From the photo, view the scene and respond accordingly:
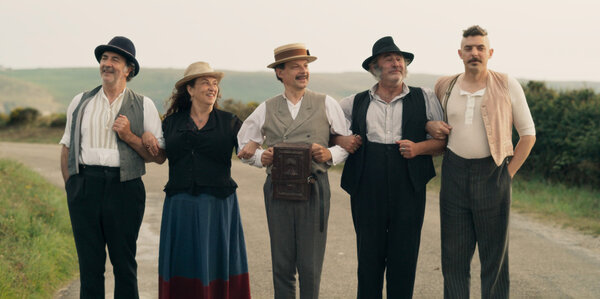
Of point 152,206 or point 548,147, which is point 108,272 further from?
point 548,147

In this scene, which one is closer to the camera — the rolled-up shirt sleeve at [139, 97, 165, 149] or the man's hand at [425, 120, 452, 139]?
the man's hand at [425, 120, 452, 139]

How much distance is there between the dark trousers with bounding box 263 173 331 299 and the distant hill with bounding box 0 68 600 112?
84954 mm

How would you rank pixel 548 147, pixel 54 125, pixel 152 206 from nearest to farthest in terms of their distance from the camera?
pixel 152 206 → pixel 548 147 → pixel 54 125

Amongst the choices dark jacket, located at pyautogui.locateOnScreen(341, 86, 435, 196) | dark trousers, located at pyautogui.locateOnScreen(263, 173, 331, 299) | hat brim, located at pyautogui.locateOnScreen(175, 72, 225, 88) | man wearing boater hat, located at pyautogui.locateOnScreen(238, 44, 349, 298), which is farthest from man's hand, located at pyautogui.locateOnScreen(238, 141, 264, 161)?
dark jacket, located at pyautogui.locateOnScreen(341, 86, 435, 196)

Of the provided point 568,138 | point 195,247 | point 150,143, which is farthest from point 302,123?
point 568,138

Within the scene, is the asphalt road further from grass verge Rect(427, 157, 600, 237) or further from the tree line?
the tree line

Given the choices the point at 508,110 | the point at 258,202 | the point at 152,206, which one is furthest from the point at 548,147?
the point at 508,110

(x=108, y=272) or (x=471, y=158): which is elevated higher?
(x=471, y=158)

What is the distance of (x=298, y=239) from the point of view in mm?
4941

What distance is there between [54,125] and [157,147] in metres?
32.4

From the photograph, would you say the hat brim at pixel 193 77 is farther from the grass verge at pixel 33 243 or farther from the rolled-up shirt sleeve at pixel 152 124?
the grass verge at pixel 33 243

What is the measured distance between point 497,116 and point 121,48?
2965 millimetres

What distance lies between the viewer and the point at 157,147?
16.2 ft

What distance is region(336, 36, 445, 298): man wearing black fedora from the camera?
4.95 metres
